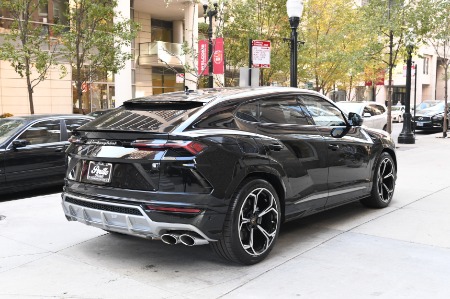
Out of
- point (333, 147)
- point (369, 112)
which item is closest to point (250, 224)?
point (333, 147)

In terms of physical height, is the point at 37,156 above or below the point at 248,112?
below

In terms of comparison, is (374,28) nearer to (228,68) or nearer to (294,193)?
(228,68)

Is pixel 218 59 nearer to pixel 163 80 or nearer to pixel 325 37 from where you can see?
pixel 325 37

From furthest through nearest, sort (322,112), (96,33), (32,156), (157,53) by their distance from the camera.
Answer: (157,53)
(96,33)
(32,156)
(322,112)

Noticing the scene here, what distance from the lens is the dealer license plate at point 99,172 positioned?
439 centimetres

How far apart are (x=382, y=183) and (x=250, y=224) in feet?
10.0

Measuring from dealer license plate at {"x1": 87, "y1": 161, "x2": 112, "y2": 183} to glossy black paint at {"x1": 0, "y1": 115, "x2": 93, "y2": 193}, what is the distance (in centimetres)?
422

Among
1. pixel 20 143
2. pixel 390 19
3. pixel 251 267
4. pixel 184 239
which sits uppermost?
pixel 390 19

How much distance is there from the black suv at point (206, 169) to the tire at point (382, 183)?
4.25ft

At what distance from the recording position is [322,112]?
587 centimetres

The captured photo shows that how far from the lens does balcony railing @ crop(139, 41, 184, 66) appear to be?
31048 mm

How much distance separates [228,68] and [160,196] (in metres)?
21.5

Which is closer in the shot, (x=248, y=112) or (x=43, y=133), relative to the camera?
(x=248, y=112)

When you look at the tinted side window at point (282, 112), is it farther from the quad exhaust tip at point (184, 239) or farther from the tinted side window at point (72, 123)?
the tinted side window at point (72, 123)
